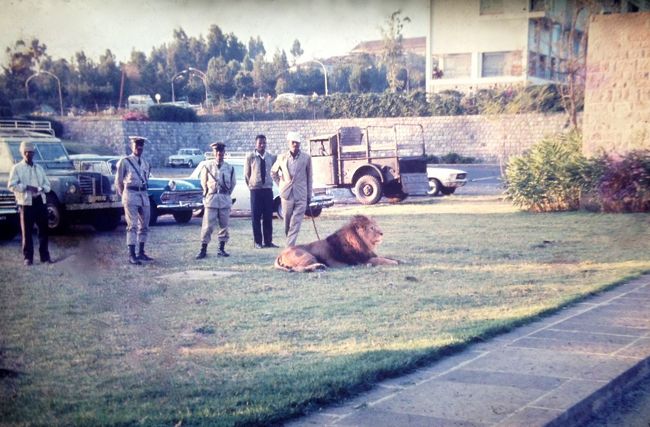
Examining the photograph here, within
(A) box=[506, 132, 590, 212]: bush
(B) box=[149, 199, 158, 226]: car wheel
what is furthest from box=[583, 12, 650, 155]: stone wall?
(B) box=[149, 199, 158, 226]: car wheel

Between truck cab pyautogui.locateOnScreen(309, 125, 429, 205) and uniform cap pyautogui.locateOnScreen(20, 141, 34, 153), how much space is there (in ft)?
10.7

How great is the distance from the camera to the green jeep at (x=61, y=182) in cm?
520

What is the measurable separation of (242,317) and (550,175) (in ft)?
29.7

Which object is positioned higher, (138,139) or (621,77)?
(621,77)

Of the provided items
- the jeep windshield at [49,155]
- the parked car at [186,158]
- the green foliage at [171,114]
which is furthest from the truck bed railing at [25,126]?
the parked car at [186,158]

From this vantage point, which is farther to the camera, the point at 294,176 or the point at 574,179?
the point at 574,179

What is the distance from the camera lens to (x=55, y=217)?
7047 mm

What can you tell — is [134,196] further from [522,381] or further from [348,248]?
[522,381]

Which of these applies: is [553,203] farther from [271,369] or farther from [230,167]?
[271,369]

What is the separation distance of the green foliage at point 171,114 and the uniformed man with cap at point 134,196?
34.8 inches

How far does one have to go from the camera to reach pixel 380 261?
8.11m

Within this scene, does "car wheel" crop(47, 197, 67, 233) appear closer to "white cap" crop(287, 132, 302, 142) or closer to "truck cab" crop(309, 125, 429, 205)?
"white cap" crop(287, 132, 302, 142)

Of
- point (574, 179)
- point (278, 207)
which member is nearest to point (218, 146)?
point (278, 207)

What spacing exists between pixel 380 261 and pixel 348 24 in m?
2.82
